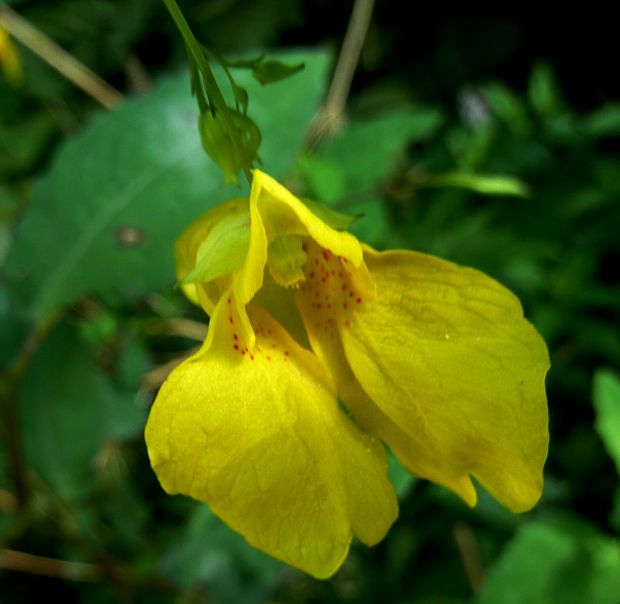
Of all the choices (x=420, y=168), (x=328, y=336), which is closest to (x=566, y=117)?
(x=420, y=168)

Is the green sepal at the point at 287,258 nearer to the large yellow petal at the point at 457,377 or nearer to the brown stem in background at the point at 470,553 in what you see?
the large yellow petal at the point at 457,377

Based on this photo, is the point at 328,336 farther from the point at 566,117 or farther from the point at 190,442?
the point at 566,117

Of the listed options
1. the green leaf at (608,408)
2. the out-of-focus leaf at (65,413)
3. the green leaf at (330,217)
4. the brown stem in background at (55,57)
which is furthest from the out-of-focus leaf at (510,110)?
the green leaf at (330,217)

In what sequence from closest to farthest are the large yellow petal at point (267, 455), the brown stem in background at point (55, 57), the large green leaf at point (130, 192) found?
the large yellow petal at point (267, 455) < the large green leaf at point (130, 192) < the brown stem in background at point (55, 57)

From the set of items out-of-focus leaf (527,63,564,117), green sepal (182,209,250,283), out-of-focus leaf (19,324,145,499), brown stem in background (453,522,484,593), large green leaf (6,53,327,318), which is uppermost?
green sepal (182,209,250,283)

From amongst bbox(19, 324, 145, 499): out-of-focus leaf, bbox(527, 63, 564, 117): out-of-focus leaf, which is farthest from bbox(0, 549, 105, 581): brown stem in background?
bbox(527, 63, 564, 117): out-of-focus leaf

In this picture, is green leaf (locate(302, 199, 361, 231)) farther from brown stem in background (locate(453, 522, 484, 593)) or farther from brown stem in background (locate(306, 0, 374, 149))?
A: brown stem in background (locate(306, 0, 374, 149))
